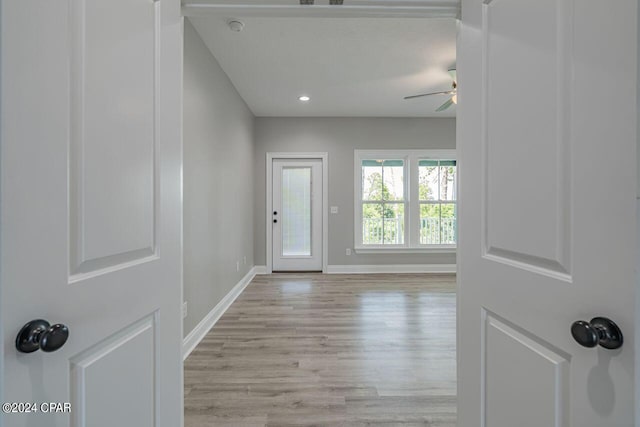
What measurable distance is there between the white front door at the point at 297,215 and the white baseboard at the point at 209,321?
1100 mm

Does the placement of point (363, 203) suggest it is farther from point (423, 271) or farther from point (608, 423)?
point (608, 423)

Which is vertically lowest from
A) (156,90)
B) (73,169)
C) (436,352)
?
(436,352)

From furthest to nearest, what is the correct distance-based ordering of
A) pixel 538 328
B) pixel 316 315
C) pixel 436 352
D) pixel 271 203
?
pixel 271 203 → pixel 316 315 → pixel 436 352 → pixel 538 328

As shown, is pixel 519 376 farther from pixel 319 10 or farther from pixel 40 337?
pixel 319 10

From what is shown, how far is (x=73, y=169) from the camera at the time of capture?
2.19 ft

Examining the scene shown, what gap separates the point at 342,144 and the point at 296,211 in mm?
1424

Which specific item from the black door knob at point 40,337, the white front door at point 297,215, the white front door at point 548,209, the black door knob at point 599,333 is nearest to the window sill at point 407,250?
the white front door at point 297,215

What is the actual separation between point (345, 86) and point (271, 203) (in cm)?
230

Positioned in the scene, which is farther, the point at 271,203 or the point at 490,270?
the point at 271,203

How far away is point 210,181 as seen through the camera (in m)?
2.89

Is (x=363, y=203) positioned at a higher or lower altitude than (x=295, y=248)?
higher

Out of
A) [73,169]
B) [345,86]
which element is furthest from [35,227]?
[345,86]

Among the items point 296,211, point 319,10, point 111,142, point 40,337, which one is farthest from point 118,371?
point 296,211

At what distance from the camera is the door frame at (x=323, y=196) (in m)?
5.14
